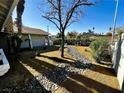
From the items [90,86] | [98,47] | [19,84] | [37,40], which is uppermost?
[37,40]

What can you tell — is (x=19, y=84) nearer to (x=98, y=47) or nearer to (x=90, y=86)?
(x=90, y=86)

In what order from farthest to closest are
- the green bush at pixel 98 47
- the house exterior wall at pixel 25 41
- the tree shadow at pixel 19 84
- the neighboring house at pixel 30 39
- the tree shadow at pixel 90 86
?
the neighboring house at pixel 30 39 → the house exterior wall at pixel 25 41 → the green bush at pixel 98 47 → the tree shadow at pixel 90 86 → the tree shadow at pixel 19 84

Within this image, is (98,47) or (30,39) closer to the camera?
(98,47)

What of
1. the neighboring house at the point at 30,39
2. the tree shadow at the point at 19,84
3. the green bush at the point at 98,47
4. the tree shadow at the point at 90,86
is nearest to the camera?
the tree shadow at the point at 19,84

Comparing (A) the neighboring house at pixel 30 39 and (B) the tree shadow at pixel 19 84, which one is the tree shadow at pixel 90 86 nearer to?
(B) the tree shadow at pixel 19 84

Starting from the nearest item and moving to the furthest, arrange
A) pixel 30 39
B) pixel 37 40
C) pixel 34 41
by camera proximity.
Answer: pixel 30 39
pixel 34 41
pixel 37 40

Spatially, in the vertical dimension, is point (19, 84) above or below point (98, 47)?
below

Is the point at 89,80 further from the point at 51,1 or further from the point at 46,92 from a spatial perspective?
the point at 51,1

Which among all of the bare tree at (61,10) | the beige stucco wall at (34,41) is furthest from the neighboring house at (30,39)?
the bare tree at (61,10)

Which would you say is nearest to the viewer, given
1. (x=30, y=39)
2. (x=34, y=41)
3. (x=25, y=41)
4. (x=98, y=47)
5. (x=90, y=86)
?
(x=90, y=86)

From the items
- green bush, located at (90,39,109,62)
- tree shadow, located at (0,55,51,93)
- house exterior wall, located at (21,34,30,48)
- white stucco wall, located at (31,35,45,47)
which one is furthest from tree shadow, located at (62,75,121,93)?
white stucco wall, located at (31,35,45,47)

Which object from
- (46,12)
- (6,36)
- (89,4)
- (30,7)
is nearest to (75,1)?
(89,4)

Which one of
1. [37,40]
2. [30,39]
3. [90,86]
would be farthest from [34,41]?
[90,86]

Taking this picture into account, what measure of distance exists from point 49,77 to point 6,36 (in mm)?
8129
